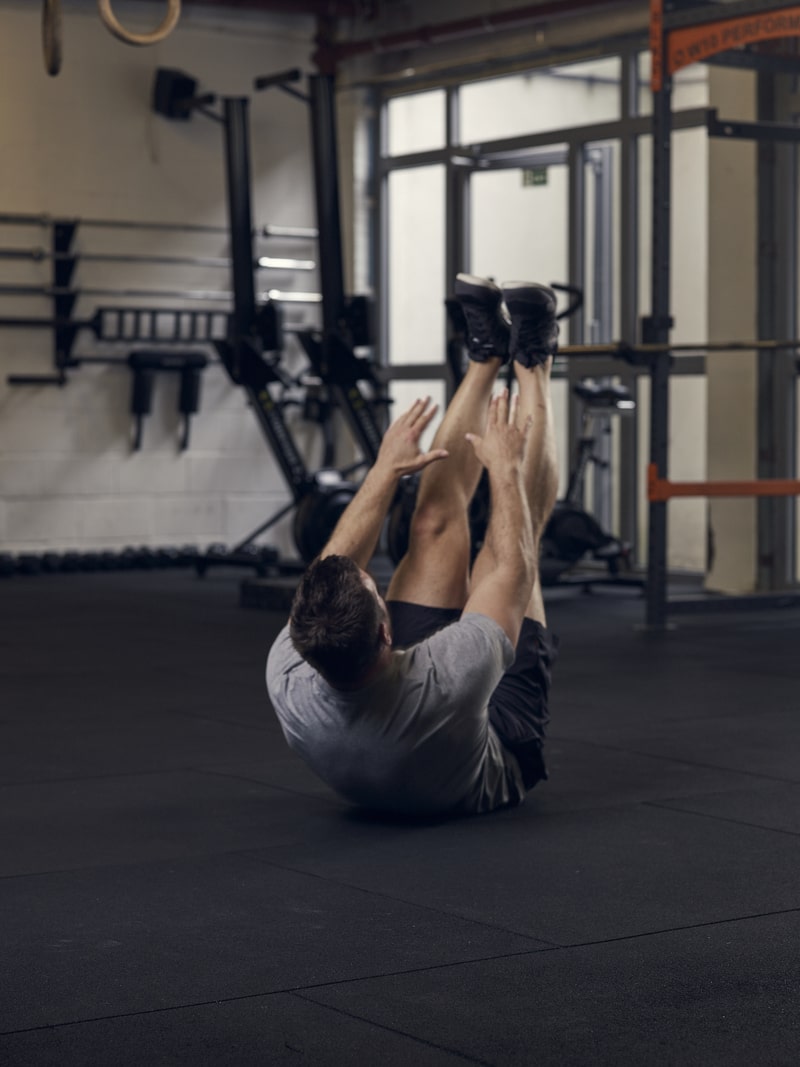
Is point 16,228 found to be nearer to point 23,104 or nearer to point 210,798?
point 23,104

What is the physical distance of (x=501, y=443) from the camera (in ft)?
9.56

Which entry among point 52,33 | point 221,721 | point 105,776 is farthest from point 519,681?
point 52,33

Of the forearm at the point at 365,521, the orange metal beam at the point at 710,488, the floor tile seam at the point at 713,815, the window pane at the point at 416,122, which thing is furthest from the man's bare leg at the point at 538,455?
the window pane at the point at 416,122

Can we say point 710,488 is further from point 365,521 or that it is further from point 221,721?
point 365,521

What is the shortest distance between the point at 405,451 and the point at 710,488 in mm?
3312

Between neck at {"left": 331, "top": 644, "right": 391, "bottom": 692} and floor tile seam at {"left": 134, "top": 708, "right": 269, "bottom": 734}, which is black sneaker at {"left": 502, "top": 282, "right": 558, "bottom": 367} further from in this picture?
floor tile seam at {"left": 134, "top": 708, "right": 269, "bottom": 734}

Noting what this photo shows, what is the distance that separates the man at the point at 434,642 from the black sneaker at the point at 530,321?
0.23 meters

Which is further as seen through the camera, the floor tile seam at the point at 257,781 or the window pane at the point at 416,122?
the window pane at the point at 416,122

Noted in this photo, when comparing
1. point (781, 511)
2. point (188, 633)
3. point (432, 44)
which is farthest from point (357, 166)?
point (188, 633)

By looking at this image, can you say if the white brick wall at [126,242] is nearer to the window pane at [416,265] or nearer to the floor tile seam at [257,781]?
the window pane at [416,265]

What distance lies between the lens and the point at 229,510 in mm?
9930

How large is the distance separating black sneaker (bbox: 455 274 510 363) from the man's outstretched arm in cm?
52

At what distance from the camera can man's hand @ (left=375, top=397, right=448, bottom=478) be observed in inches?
115

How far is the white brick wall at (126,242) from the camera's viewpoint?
919 cm
